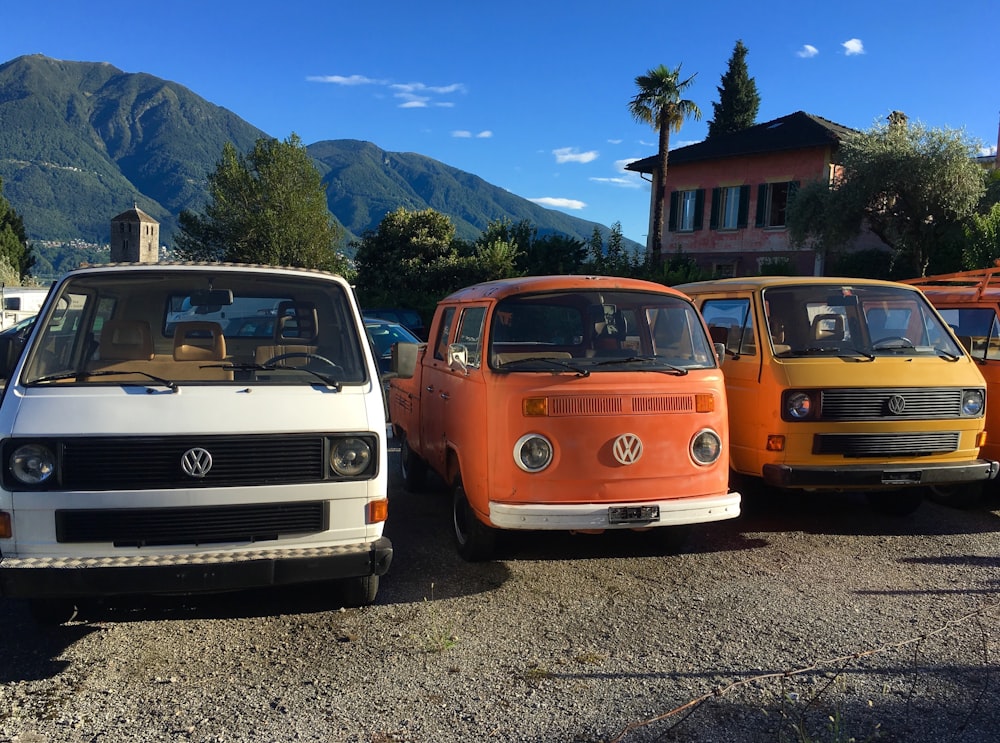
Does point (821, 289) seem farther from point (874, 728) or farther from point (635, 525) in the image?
point (874, 728)

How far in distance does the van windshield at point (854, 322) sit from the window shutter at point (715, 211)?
30402 mm

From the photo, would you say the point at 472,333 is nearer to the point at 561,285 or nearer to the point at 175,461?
the point at 561,285

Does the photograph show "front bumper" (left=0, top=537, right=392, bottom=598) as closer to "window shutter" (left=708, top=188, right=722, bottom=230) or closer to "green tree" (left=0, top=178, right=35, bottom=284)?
"window shutter" (left=708, top=188, right=722, bottom=230)

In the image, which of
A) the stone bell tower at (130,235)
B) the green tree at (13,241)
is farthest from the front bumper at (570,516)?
the stone bell tower at (130,235)

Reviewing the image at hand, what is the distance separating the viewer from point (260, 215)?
6072 cm

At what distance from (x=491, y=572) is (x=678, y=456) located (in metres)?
1.50

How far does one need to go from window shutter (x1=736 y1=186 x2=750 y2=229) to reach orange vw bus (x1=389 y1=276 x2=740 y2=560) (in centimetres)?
3108

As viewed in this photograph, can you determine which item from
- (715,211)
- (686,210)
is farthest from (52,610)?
(686,210)

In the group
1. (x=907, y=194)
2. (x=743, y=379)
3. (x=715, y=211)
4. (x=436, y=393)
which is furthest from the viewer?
(x=715, y=211)

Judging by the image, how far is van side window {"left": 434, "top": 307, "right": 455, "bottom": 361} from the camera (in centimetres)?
684

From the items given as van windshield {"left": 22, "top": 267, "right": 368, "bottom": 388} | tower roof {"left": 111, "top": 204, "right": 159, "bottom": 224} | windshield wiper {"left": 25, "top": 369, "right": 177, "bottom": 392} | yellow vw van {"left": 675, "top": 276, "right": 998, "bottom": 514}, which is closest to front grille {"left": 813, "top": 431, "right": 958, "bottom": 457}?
yellow vw van {"left": 675, "top": 276, "right": 998, "bottom": 514}

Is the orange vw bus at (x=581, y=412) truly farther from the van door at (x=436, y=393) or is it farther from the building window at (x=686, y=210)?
the building window at (x=686, y=210)

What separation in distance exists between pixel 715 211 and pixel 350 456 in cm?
3473

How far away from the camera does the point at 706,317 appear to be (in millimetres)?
7773
